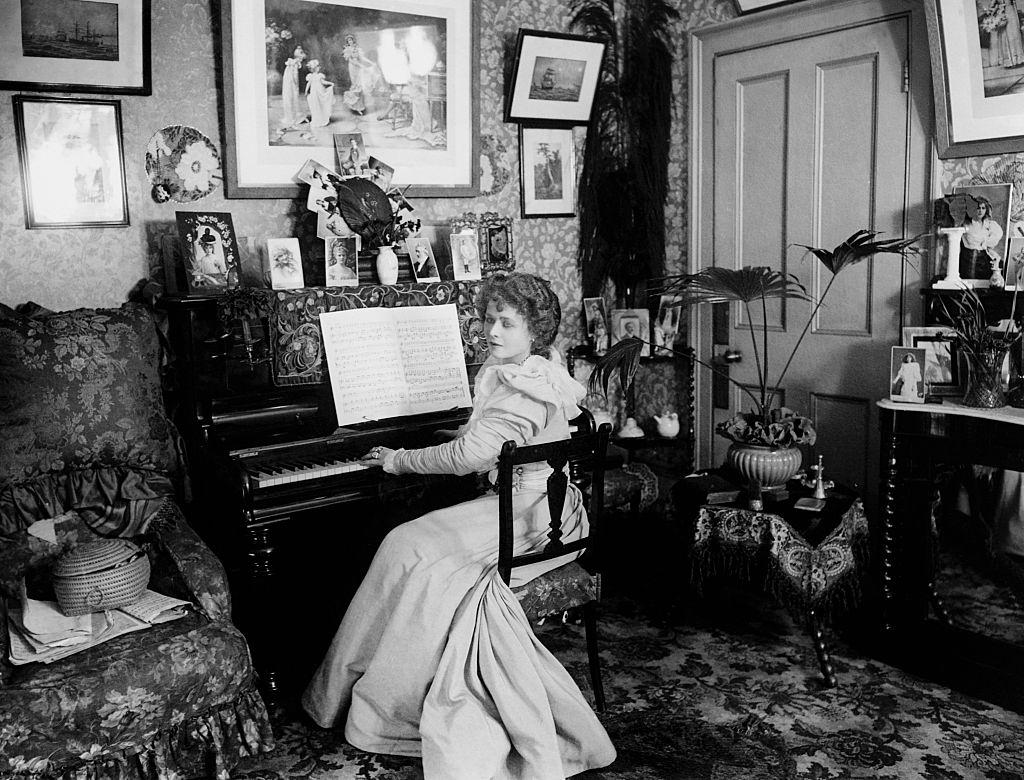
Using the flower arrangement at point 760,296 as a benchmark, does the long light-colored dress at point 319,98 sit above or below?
above

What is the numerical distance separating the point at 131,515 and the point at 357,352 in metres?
0.91

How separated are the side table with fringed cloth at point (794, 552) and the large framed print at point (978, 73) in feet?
4.69

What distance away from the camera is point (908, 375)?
3613mm

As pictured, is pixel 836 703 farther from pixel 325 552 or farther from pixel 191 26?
pixel 191 26

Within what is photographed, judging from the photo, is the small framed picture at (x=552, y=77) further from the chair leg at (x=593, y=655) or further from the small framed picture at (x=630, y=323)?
the chair leg at (x=593, y=655)

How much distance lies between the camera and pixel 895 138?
405 cm

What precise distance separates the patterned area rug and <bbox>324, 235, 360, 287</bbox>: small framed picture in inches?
61.0

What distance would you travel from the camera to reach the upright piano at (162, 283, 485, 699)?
3.14 metres

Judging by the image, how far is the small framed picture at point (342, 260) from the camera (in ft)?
12.2

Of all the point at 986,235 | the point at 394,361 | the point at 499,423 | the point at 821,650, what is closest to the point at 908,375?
the point at 986,235

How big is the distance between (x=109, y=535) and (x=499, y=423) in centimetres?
128

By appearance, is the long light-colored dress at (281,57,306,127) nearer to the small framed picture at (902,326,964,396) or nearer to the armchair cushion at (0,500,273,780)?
the armchair cushion at (0,500,273,780)

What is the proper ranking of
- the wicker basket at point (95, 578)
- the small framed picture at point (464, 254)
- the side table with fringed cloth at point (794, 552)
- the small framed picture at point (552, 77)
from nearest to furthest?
the wicker basket at point (95, 578) < the side table with fringed cloth at point (794, 552) < the small framed picture at point (464, 254) < the small framed picture at point (552, 77)

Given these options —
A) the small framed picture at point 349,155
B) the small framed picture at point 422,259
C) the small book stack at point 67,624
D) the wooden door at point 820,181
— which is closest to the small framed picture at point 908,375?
the wooden door at point 820,181
